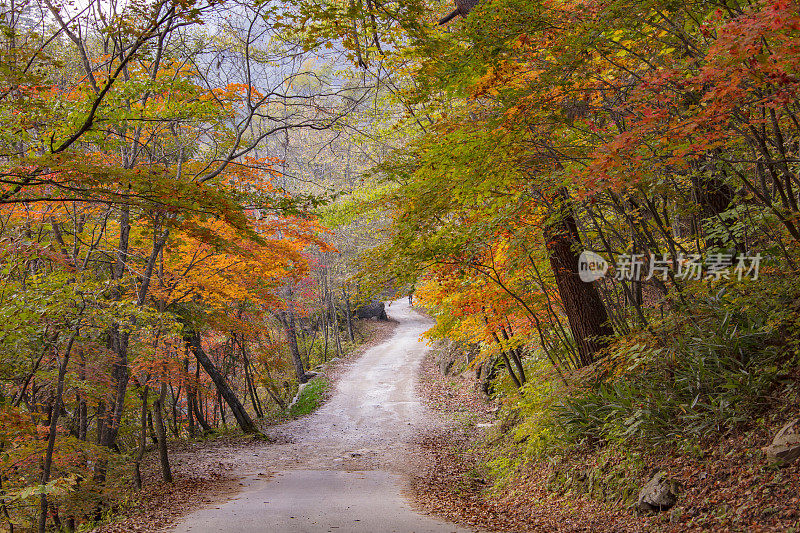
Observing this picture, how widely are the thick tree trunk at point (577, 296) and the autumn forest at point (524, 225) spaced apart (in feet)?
0.11

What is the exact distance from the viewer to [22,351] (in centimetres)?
695

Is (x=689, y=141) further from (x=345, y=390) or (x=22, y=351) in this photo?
(x=345, y=390)

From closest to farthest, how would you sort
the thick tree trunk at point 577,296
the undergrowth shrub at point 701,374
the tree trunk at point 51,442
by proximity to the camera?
the undergrowth shrub at point 701,374 < the tree trunk at point 51,442 < the thick tree trunk at point 577,296

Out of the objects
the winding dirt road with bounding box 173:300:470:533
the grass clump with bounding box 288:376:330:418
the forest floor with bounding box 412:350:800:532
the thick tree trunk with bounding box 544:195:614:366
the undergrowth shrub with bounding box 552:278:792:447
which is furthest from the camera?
the grass clump with bounding box 288:376:330:418

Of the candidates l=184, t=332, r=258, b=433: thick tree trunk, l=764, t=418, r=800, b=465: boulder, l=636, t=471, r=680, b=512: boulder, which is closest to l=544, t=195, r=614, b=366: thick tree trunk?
l=636, t=471, r=680, b=512: boulder

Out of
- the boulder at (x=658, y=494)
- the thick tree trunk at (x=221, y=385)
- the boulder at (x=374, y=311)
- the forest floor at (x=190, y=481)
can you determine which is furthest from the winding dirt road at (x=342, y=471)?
the boulder at (x=374, y=311)

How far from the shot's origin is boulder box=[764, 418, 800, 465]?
13.5ft

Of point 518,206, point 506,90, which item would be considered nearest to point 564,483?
point 518,206

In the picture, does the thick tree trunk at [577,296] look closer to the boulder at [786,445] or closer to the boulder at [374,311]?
the boulder at [786,445]

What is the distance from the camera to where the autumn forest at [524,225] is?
14.5 ft

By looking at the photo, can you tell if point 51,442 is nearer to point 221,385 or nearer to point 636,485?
point 221,385

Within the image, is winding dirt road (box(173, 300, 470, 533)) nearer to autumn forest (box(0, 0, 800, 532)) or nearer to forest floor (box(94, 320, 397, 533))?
forest floor (box(94, 320, 397, 533))

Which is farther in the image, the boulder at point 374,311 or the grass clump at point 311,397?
the boulder at point 374,311

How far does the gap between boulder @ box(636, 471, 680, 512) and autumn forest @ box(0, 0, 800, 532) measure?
26 mm
